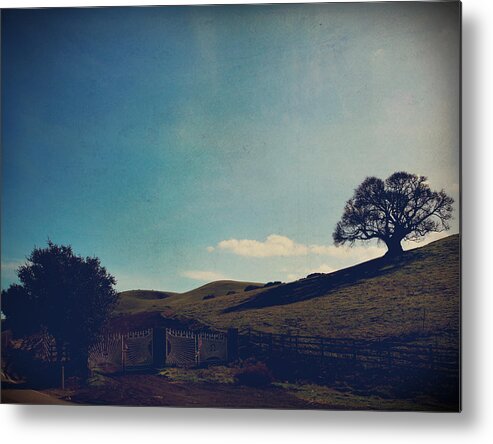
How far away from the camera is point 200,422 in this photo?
3.61m

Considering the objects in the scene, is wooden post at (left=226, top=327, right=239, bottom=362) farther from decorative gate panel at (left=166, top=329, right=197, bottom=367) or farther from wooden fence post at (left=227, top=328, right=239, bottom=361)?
decorative gate panel at (left=166, top=329, right=197, bottom=367)

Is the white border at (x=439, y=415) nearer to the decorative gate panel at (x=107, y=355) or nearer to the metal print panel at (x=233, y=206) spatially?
the metal print panel at (x=233, y=206)

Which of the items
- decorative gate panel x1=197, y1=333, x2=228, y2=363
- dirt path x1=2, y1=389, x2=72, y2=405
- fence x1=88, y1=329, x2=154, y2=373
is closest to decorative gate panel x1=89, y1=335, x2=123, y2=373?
fence x1=88, y1=329, x2=154, y2=373

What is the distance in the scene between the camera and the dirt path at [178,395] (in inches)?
138

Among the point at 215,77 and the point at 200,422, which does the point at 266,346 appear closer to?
the point at 200,422

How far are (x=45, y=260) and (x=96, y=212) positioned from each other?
32 cm

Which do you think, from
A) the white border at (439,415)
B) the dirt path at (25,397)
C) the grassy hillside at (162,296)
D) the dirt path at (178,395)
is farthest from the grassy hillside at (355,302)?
the dirt path at (25,397)

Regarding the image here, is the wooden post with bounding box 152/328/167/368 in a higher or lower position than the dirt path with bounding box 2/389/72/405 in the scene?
higher

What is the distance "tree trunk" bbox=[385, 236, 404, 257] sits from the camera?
346 centimetres

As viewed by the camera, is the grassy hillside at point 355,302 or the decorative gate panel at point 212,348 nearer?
the grassy hillside at point 355,302

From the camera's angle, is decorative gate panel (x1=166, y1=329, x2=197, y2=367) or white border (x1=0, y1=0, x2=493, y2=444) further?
decorative gate panel (x1=166, y1=329, x2=197, y2=367)

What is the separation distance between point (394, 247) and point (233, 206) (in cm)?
74

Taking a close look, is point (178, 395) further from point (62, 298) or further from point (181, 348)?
point (62, 298)

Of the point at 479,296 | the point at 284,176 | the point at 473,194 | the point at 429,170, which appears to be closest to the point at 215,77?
the point at 284,176
